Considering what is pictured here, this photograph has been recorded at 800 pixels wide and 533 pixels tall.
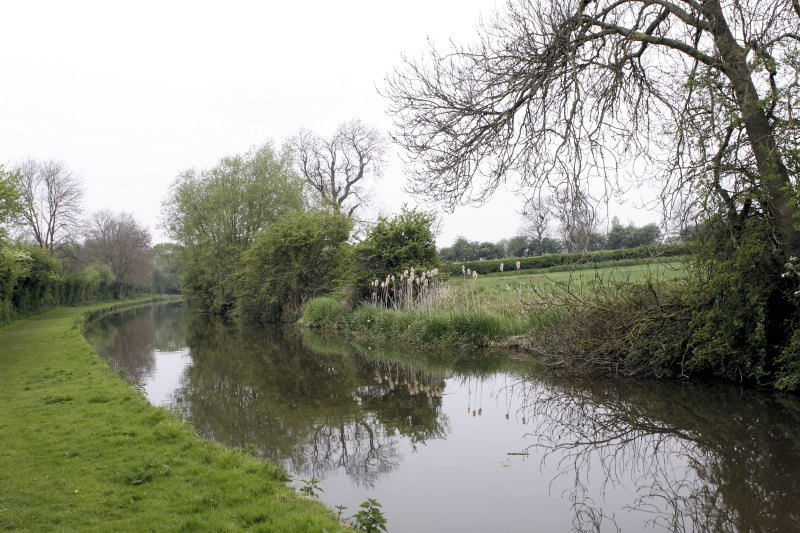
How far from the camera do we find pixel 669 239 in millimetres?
7316

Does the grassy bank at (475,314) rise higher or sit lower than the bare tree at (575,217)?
lower

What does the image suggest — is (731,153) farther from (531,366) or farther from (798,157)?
(531,366)

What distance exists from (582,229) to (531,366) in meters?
4.81

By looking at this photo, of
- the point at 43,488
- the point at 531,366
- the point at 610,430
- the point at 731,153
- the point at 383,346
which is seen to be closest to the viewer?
the point at 43,488

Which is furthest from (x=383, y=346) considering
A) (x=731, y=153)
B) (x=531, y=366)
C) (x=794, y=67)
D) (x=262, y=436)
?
(x=794, y=67)

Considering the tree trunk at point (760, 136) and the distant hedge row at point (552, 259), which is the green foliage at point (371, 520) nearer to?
the tree trunk at point (760, 136)

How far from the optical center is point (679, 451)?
17.0 ft

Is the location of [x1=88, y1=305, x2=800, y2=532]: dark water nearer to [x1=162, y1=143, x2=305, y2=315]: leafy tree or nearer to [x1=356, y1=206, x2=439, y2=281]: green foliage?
[x1=356, y1=206, x2=439, y2=281]: green foliage

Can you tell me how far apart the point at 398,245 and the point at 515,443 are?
1370 cm

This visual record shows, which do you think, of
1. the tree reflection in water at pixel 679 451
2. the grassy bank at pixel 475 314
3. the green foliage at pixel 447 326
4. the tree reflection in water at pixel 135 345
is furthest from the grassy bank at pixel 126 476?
the green foliage at pixel 447 326

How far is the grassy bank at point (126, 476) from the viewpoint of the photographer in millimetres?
3703

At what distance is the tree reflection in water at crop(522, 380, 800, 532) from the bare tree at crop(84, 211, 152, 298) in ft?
201

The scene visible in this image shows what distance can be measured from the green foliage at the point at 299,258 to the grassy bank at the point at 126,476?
656 inches

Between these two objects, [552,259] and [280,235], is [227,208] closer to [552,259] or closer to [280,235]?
[280,235]
